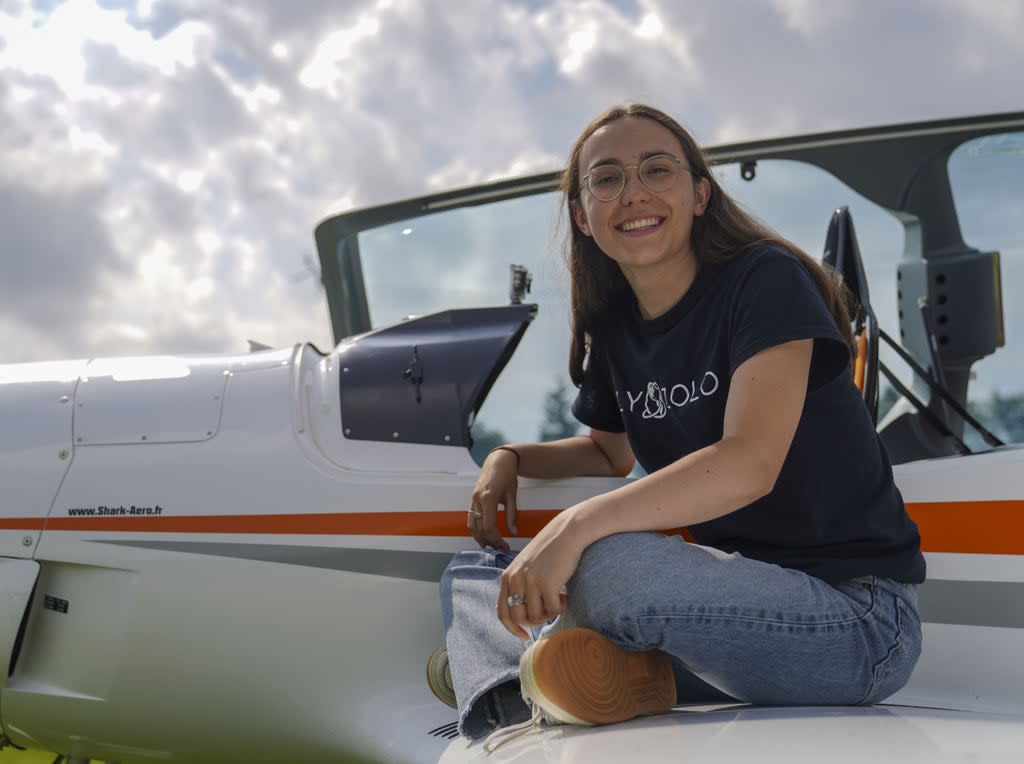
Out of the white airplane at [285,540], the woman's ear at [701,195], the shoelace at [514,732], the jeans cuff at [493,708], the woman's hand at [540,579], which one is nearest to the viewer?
the woman's hand at [540,579]

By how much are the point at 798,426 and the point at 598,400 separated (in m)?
0.52

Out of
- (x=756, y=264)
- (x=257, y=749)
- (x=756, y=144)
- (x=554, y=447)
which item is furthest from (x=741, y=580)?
(x=756, y=144)

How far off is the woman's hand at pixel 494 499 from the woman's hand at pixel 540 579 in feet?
1.75

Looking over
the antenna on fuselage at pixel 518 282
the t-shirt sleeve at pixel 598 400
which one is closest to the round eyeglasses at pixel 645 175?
the t-shirt sleeve at pixel 598 400

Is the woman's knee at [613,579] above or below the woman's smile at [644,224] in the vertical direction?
below

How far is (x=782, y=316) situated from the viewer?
1539mm

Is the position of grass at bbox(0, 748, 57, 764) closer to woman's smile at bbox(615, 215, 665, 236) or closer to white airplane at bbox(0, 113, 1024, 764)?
white airplane at bbox(0, 113, 1024, 764)

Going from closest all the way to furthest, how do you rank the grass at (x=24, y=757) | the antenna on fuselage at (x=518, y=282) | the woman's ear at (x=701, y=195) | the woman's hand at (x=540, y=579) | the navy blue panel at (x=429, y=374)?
the woman's hand at (x=540, y=579)
the woman's ear at (x=701, y=195)
the navy blue panel at (x=429, y=374)
the grass at (x=24, y=757)
the antenna on fuselage at (x=518, y=282)

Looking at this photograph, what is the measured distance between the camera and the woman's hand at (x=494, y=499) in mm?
1979

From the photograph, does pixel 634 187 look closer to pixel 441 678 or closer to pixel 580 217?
pixel 580 217

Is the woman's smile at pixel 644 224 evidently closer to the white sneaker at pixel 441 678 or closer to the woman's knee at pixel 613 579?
the woman's knee at pixel 613 579

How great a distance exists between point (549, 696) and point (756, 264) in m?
0.77

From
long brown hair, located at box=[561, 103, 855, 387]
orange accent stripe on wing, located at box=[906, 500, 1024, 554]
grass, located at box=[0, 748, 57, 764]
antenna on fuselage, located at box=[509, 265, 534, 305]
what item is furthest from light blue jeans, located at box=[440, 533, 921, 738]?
grass, located at box=[0, 748, 57, 764]

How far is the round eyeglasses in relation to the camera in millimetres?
1762
